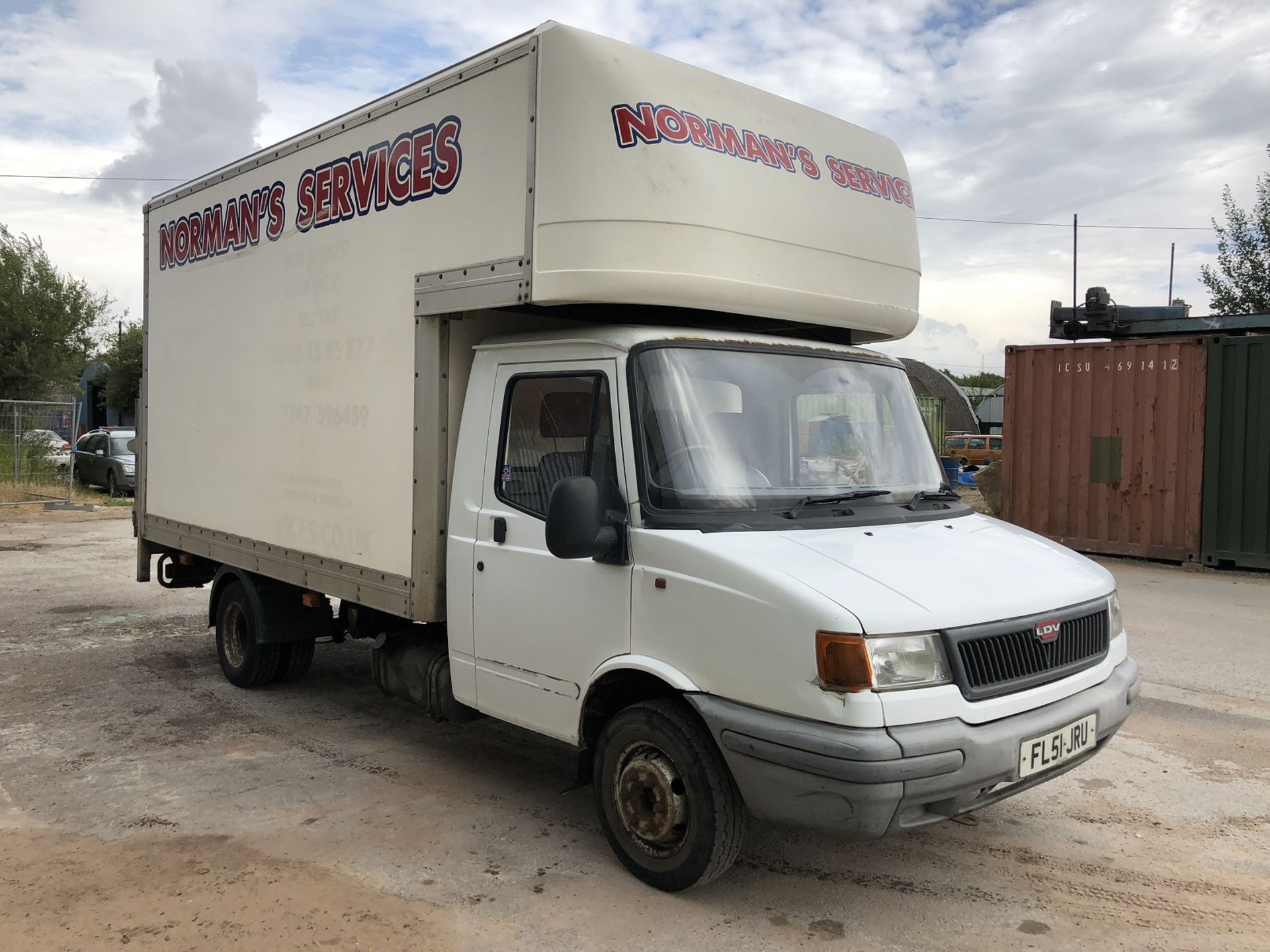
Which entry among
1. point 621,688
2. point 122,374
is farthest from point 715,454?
point 122,374

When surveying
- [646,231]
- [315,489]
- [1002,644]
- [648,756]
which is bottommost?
[648,756]

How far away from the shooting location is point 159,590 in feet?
37.4

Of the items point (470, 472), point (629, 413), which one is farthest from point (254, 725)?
point (629, 413)

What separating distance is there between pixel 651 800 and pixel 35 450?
21.9 meters

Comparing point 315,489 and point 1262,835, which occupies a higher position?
point 315,489

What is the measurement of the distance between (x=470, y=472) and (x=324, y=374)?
142 centimetres

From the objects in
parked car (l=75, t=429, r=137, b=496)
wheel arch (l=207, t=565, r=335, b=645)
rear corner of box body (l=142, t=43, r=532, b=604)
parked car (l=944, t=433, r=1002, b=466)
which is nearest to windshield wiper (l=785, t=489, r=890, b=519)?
rear corner of box body (l=142, t=43, r=532, b=604)

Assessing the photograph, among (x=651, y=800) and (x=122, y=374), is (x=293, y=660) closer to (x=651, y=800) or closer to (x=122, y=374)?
(x=651, y=800)

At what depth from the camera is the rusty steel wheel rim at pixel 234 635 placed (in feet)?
23.3

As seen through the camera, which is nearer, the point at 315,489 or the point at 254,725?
the point at 315,489

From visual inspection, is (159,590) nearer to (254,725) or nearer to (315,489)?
(254,725)

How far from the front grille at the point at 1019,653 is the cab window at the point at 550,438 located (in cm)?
148

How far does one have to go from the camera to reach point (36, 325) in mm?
26219

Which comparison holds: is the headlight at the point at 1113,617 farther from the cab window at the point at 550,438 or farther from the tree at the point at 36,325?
the tree at the point at 36,325
